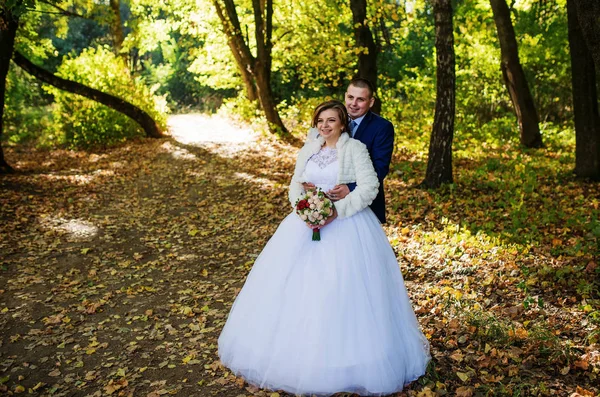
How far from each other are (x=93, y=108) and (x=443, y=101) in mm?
13666

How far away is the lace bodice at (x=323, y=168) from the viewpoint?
14.0 ft

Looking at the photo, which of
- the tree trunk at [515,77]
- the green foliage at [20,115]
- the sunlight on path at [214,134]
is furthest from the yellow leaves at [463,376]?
the green foliage at [20,115]

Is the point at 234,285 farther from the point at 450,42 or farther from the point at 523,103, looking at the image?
the point at 523,103

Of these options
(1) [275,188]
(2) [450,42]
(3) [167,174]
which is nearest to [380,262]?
(2) [450,42]


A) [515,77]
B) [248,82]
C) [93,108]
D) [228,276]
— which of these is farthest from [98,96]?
[515,77]

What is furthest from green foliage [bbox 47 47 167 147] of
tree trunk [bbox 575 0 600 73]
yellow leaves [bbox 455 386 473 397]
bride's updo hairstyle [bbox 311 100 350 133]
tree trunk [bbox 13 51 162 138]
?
yellow leaves [bbox 455 386 473 397]

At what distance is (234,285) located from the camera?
701cm

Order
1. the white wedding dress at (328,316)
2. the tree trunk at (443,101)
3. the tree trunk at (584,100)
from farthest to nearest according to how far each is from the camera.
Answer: the tree trunk at (584,100) < the tree trunk at (443,101) < the white wedding dress at (328,316)

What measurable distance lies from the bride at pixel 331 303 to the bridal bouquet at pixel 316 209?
10 centimetres

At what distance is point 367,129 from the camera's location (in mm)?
4332

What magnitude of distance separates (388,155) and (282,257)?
4.10 feet

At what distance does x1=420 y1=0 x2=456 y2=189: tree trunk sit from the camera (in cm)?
925

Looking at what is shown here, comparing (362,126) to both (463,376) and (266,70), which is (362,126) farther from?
(266,70)

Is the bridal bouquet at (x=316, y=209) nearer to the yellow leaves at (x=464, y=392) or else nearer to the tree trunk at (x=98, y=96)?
the yellow leaves at (x=464, y=392)
